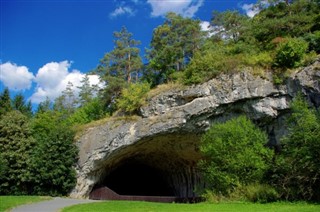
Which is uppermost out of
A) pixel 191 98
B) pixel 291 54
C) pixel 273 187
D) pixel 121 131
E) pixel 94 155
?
pixel 291 54

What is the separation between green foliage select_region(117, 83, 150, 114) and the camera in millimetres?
26953

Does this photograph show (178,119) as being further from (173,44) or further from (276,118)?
(173,44)

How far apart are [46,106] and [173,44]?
31213mm

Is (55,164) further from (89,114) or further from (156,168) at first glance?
(89,114)

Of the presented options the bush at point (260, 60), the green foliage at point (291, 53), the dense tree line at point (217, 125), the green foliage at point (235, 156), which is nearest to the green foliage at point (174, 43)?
the dense tree line at point (217, 125)

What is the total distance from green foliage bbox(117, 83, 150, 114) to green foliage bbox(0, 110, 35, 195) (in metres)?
9.11

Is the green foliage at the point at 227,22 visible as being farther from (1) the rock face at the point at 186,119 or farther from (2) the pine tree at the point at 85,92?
(2) the pine tree at the point at 85,92

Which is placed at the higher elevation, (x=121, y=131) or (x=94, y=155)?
(x=121, y=131)

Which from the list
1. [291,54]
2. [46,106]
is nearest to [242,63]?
[291,54]

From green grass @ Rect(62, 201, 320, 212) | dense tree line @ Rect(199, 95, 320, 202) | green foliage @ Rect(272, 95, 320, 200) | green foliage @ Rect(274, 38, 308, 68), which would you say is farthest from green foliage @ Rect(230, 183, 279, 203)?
green foliage @ Rect(274, 38, 308, 68)

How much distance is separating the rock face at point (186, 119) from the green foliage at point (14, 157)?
14.5 feet

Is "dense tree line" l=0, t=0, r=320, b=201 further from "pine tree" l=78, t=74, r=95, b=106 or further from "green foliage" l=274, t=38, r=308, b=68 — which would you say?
"pine tree" l=78, t=74, r=95, b=106

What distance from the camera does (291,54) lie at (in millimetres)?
23266

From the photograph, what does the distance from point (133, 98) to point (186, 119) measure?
4.88 meters
